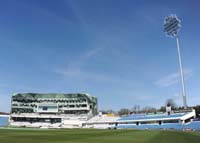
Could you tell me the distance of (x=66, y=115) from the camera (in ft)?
479

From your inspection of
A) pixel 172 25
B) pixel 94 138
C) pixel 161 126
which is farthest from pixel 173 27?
pixel 94 138

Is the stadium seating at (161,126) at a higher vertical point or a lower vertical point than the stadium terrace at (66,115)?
lower

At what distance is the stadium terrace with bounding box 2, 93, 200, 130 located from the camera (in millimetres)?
121831

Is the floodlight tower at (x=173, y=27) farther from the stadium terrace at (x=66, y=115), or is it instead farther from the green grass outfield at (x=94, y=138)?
the green grass outfield at (x=94, y=138)

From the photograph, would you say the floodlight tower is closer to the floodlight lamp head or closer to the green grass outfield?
the floodlight lamp head

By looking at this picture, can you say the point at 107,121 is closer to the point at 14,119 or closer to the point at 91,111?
the point at 91,111

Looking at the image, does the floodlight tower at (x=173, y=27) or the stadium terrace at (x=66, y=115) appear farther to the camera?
the stadium terrace at (x=66, y=115)

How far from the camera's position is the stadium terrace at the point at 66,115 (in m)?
122

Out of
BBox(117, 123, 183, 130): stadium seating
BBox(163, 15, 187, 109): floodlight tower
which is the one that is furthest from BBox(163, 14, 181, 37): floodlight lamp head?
BBox(117, 123, 183, 130): stadium seating

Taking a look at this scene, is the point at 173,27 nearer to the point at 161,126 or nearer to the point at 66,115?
the point at 161,126

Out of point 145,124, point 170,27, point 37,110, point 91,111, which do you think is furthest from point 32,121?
point 170,27

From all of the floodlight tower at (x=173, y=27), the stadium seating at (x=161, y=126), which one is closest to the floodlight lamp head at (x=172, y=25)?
the floodlight tower at (x=173, y=27)

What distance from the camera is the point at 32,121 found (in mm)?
144625

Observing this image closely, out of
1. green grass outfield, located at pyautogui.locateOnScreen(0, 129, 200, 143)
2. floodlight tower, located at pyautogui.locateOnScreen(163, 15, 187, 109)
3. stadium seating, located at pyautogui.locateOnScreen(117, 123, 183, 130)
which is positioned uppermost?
floodlight tower, located at pyautogui.locateOnScreen(163, 15, 187, 109)
